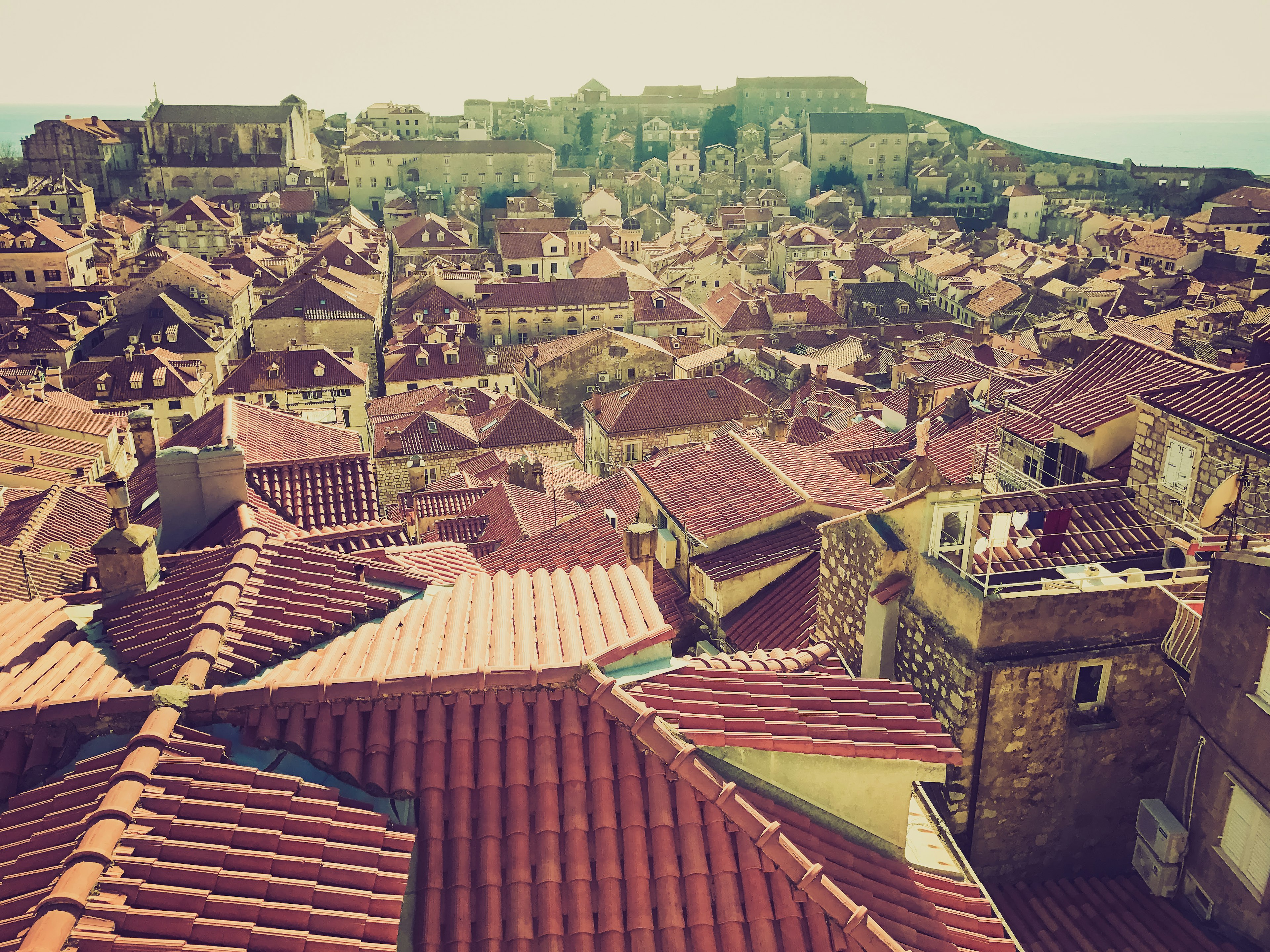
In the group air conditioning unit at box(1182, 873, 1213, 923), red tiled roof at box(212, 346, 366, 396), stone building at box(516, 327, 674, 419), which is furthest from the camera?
stone building at box(516, 327, 674, 419)

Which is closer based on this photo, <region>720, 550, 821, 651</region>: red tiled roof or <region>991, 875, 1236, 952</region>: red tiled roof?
<region>991, 875, 1236, 952</region>: red tiled roof

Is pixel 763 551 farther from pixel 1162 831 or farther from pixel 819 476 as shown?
pixel 1162 831

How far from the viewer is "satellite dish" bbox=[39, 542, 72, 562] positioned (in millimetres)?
24250

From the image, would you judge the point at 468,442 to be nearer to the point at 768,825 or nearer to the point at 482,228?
the point at 768,825

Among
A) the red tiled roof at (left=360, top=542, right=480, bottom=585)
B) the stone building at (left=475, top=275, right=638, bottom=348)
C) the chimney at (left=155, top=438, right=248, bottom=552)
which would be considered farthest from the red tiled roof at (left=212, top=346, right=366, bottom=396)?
the chimney at (left=155, top=438, right=248, bottom=552)

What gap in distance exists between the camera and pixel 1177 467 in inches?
471

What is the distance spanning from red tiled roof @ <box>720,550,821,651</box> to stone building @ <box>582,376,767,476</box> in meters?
23.7

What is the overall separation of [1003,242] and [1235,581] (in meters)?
97.4

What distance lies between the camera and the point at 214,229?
8431 centimetres

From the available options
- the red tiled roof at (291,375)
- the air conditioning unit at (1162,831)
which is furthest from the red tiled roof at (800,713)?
the red tiled roof at (291,375)

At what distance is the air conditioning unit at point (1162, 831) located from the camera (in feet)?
32.4

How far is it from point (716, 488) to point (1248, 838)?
30.7 feet

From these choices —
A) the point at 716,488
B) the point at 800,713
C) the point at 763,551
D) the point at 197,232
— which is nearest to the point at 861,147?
the point at 197,232

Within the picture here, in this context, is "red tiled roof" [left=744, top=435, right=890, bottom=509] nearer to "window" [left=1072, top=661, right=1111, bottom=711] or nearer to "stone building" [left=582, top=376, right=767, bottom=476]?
"window" [left=1072, top=661, right=1111, bottom=711]
